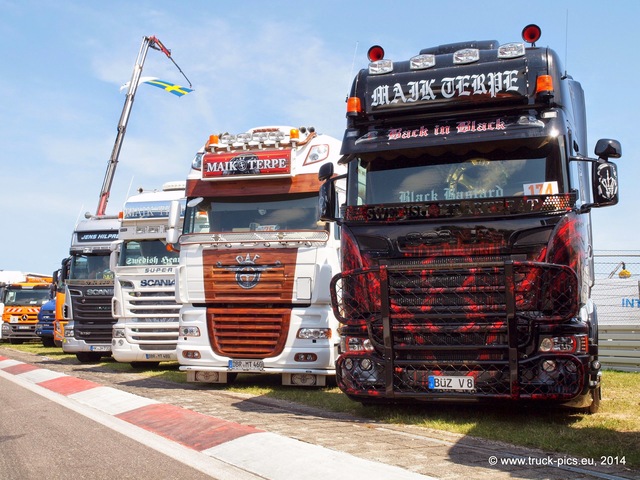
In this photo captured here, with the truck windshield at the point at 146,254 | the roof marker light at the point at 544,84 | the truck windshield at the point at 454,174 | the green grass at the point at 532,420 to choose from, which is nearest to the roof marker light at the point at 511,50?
the roof marker light at the point at 544,84

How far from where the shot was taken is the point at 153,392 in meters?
11.2

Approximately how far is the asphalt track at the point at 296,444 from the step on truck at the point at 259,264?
37.5 inches

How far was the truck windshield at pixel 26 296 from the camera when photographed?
33.0 m

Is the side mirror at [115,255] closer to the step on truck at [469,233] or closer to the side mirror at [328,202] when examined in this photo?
the side mirror at [328,202]

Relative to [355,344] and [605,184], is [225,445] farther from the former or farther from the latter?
[605,184]

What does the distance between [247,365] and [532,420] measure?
4616 mm

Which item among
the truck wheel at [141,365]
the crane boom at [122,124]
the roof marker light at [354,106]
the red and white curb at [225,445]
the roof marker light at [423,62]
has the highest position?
the crane boom at [122,124]

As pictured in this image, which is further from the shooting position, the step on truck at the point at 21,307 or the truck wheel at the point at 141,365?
the step on truck at the point at 21,307

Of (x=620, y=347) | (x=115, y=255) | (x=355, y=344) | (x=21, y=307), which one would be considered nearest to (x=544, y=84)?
(x=355, y=344)

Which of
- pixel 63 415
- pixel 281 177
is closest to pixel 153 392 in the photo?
pixel 63 415

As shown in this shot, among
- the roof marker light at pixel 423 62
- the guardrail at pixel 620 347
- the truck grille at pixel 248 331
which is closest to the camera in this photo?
the roof marker light at pixel 423 62

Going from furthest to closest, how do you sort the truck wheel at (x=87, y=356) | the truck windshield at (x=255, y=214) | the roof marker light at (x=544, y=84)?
1. the truck wheel at (x=87, y=356)
2. the truck windshield at (x=255, y=214)
3. the roof marker light at (x=544, y=84)

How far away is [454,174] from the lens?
7.99 m

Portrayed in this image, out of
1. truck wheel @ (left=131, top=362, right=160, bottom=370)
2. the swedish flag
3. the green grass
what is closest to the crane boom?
the swedish flag
